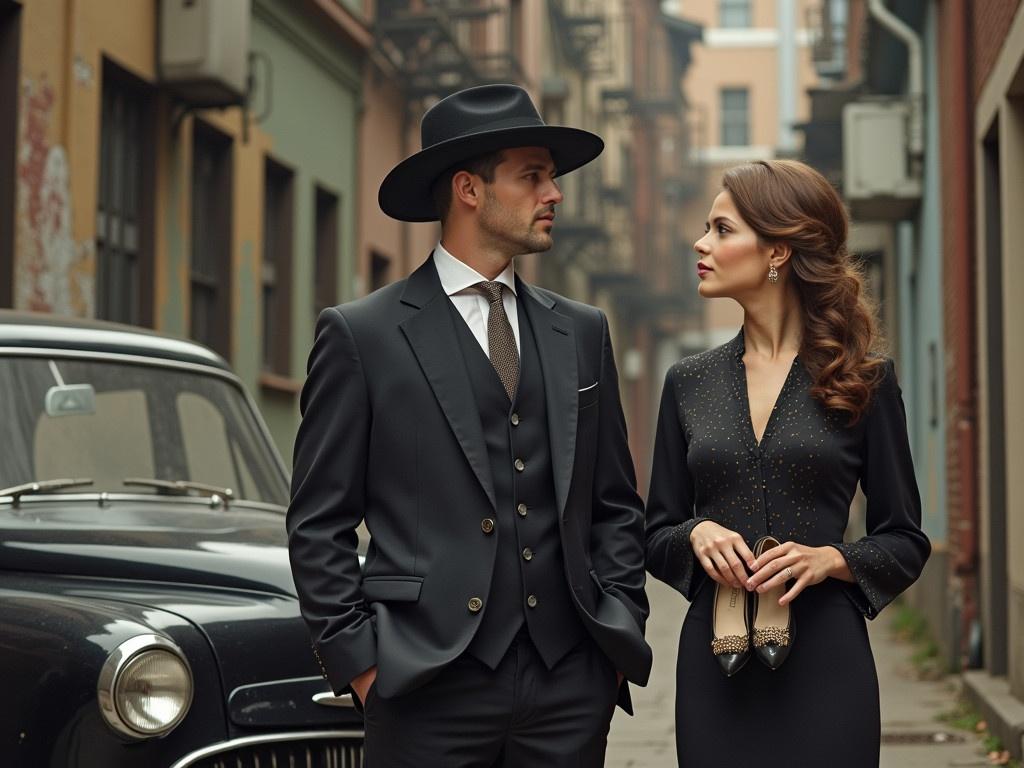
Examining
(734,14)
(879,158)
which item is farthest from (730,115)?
(879,158)

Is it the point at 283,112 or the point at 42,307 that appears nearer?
the point at 42,307

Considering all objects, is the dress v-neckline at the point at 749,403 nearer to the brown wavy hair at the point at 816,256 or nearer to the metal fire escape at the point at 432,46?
the brown wavy hair at the point at 816,256

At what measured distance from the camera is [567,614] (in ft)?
11.6

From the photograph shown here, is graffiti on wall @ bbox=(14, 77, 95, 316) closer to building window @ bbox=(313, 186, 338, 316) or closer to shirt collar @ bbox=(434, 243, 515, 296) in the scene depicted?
building window @ bbox=(313, 186, 338, 316)

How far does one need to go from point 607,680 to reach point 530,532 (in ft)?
1.11

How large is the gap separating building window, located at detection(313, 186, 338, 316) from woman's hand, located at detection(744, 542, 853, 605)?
12.5 m

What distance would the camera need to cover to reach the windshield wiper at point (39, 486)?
505 cm

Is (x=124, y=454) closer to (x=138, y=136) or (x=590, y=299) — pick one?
(x=138, y=136)

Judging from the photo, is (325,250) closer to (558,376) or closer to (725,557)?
(558,376)

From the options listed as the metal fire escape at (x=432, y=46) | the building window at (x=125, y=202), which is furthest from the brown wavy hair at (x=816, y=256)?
the metal fire escape at (x=432, y=46)

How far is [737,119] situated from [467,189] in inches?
1735

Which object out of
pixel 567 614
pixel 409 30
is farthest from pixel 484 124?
pixel 409 30

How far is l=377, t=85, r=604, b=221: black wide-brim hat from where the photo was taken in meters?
3.71

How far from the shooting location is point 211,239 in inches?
515
